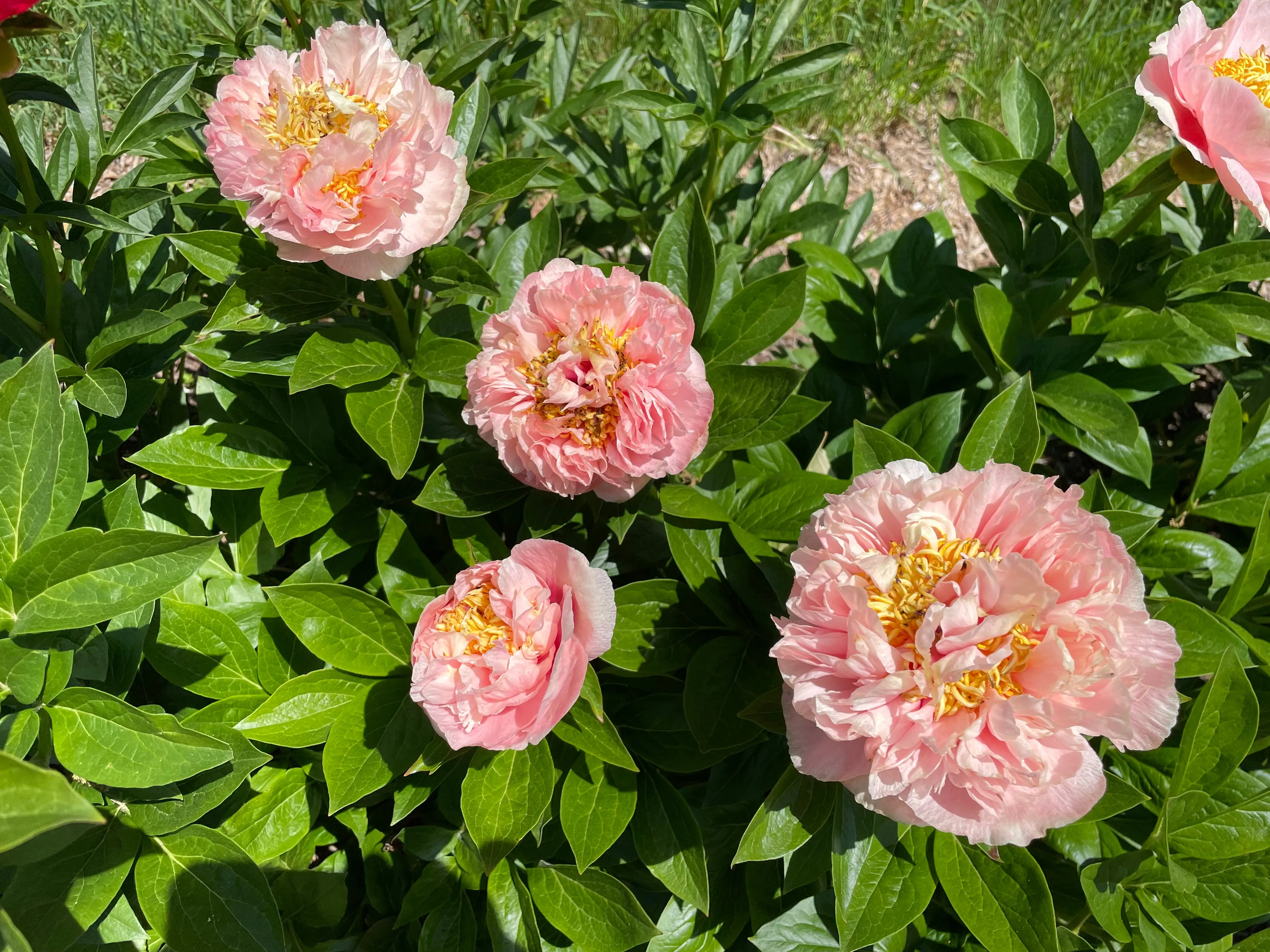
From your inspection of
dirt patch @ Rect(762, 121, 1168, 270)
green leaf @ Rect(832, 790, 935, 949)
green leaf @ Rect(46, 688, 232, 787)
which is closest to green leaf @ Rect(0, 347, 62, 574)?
green leaf @ Rect(46, 688, 232, 787)

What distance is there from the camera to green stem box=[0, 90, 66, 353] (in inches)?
50.8

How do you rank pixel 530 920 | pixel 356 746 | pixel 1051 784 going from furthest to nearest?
pixel 530 920 < pixel 356 746 < pixel 1051 784

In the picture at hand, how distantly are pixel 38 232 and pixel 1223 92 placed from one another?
6.00 feet

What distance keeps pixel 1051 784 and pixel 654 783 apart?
27.1 inches

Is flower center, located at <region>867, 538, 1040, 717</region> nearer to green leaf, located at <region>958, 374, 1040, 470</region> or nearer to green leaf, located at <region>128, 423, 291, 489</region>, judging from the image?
green leaf, located at <region>958, 374, 1040, 470</region>

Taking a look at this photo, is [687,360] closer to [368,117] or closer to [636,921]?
[368,117]

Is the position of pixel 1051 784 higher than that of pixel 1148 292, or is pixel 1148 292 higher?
pixel 1148 292

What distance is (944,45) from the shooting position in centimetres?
425

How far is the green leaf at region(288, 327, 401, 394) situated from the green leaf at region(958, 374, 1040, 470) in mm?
945

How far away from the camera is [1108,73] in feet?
13.3

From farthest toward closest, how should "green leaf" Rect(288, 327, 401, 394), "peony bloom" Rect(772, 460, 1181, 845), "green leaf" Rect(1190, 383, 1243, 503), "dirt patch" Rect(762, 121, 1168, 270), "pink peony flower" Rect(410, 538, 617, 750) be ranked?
"dirt patch" Rect(762, 121, 1168, 270) → "green leaf" Rect(1190, 383, 1243, 503) → "green leaf" Rect(288, 327, 401, 394) → "pink peony flower" Rect(410, 538, 617, 750) → "peony bloom" Rect(772, 460, 1181, 845)

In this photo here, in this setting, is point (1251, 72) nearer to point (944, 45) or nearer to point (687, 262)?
point (687, 262)

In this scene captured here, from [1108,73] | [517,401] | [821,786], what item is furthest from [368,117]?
[1108,73]

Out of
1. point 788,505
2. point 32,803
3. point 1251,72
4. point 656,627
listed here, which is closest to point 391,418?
point 656,627
